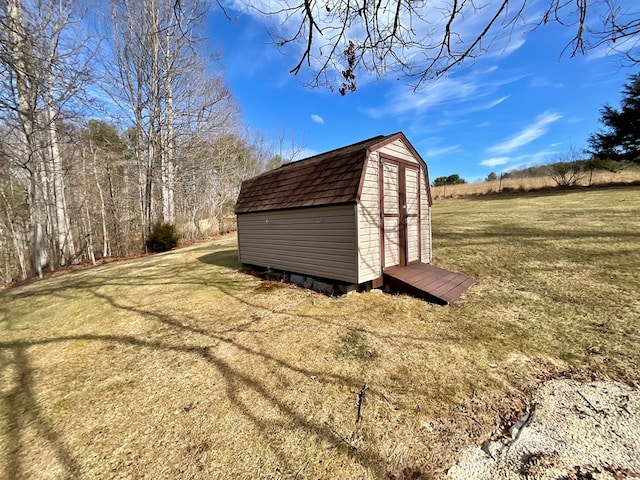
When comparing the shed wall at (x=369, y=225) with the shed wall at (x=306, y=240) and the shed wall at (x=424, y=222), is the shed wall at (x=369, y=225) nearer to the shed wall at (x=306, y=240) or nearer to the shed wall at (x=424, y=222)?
the shed wall at (x=306, y=240)

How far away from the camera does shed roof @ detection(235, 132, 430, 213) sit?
5.03m

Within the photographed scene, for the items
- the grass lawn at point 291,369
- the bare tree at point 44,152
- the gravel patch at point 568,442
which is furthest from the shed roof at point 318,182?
the bare tree at point 44,152

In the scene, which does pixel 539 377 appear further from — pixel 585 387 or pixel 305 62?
pixel 305 62

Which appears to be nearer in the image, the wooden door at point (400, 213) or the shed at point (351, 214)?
the shed at point (351, 214)

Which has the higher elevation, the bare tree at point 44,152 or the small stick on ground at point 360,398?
the bare tree at point 44,152

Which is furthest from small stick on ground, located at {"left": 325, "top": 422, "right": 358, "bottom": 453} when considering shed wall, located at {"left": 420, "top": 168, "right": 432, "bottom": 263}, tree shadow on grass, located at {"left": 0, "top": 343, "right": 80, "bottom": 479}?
shed wall, located at {"left": 420, "top": 168, "right": 432, "bottom": 263}

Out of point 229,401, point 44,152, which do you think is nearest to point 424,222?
point 229,401

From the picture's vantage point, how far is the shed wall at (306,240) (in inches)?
199

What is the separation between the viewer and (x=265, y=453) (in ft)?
6.56

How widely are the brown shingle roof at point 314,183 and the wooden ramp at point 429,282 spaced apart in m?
1.92

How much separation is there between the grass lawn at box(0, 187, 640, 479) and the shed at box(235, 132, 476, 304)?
77 centimetres

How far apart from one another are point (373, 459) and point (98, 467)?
2054mm

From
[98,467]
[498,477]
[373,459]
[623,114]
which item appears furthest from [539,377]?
[623,114]

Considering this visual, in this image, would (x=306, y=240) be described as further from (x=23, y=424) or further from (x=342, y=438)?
(x=23, y=424)
